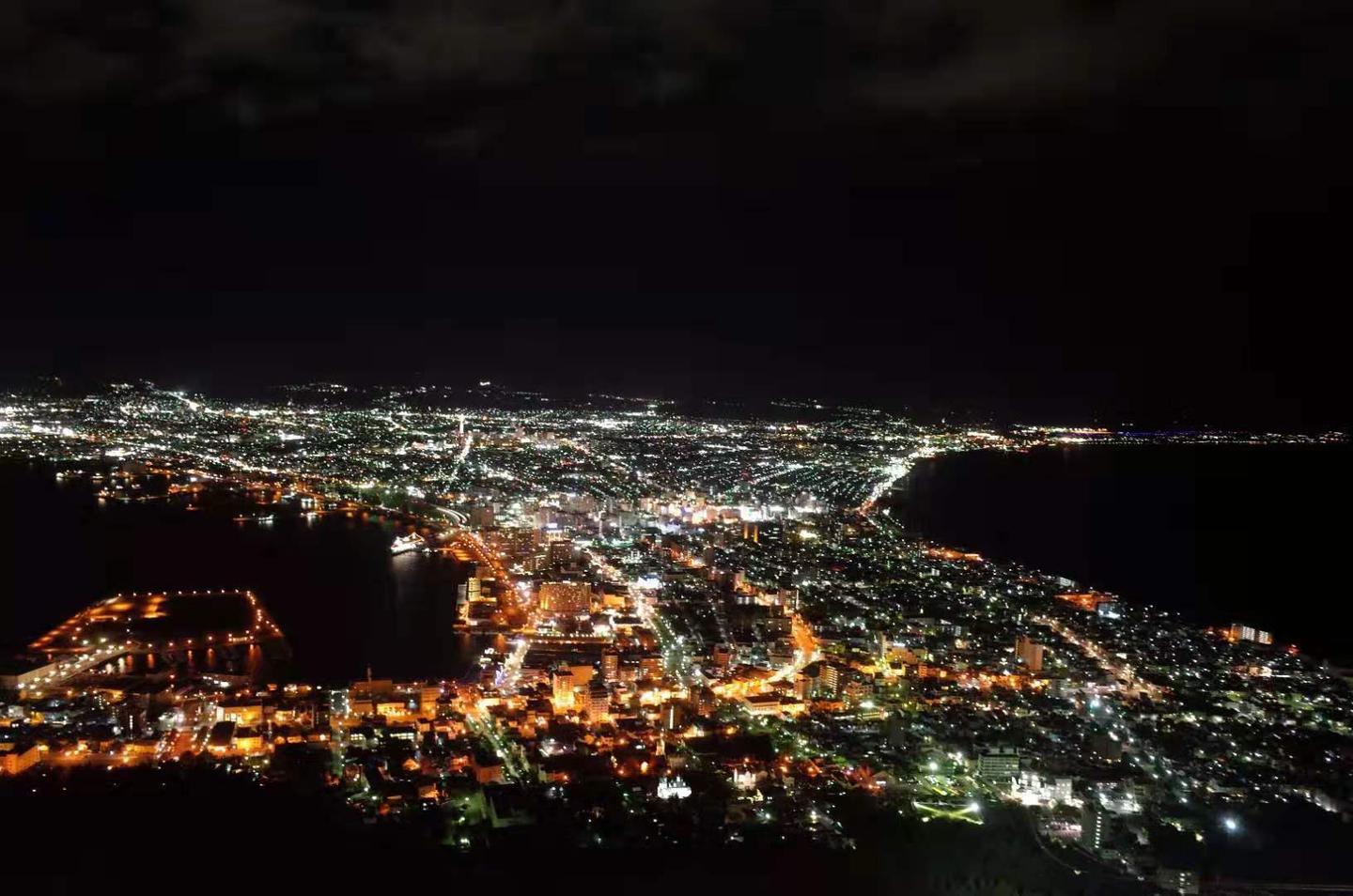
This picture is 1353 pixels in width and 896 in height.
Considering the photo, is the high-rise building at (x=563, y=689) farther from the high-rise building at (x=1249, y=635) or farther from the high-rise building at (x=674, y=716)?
the high-rise building at (x=1249, y=635)

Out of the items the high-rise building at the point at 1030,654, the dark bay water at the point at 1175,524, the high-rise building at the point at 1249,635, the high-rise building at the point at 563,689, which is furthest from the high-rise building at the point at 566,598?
the dark bay water at the point at 1175,524

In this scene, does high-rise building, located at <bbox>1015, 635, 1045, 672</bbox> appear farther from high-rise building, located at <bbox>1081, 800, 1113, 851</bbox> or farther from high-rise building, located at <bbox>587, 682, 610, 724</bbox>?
high-rise building, located at <bbox>587, 682, 610, 724</bbox>

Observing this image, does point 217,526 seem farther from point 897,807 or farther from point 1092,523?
point 1092,523

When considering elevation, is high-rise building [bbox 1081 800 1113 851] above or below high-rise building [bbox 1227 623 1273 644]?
below

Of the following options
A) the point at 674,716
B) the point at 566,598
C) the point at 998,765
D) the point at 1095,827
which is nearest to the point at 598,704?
the point at 674,716

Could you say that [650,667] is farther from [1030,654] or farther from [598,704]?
[1030,654]

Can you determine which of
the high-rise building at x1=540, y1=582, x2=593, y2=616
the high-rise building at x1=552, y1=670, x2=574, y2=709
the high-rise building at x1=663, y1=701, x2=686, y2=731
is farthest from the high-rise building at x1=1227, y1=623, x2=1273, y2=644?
the high-rise building at x1=552, y1=670, x2=574, y2=709
